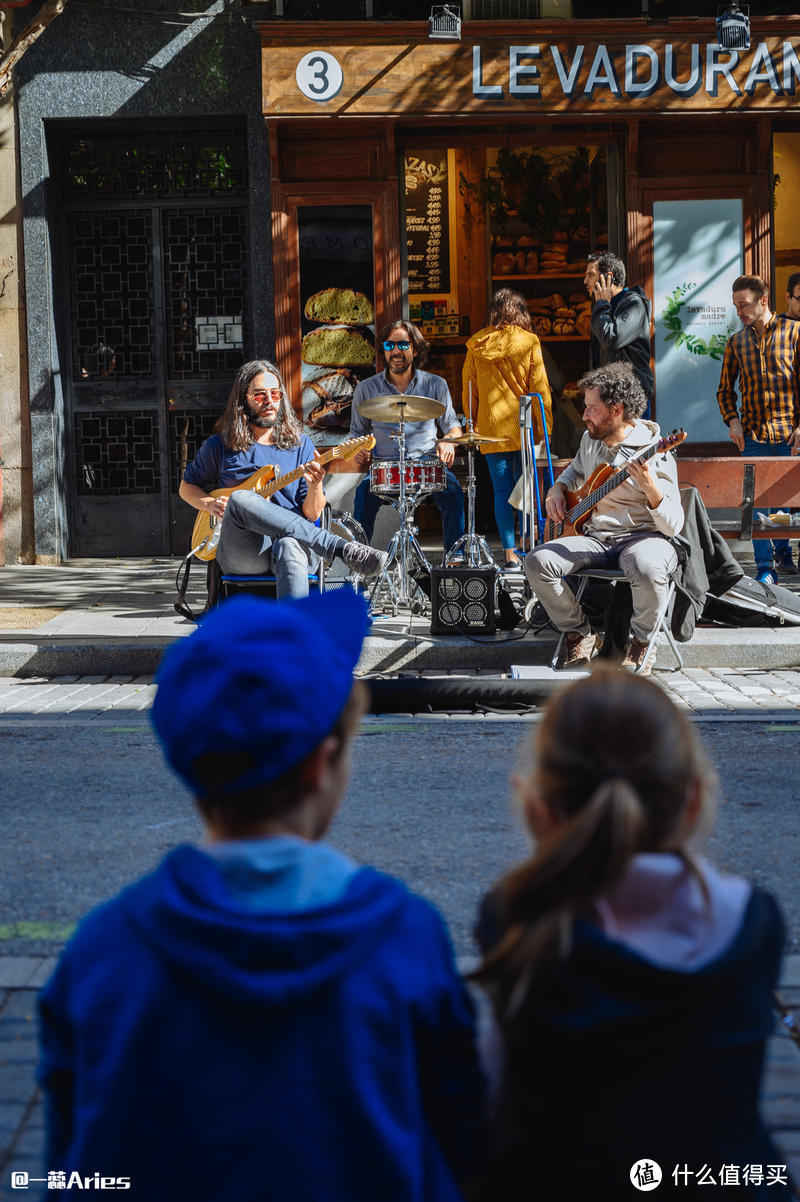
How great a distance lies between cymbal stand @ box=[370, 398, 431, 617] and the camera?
9836mm

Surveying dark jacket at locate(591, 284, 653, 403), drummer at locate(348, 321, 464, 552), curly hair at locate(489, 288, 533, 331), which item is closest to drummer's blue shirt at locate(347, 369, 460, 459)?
drummer at locate(348, 321, 464, 552)

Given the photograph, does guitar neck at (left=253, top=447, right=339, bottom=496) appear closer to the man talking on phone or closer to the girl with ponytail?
the man talking on phone

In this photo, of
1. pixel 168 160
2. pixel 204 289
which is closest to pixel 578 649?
pixel 204 289

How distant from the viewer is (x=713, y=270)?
495 inches

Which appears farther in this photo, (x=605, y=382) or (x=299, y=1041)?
(x=605, y=382)

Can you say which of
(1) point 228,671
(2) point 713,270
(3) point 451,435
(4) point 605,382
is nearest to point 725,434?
(2) point 713,270

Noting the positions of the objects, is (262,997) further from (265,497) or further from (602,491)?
(265,497)

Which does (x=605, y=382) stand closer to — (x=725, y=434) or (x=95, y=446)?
(x=725, y=434)

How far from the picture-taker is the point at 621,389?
7707 mm

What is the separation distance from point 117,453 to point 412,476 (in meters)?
4.20

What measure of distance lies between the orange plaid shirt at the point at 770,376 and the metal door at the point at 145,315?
454cm

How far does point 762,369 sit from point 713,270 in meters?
2.24

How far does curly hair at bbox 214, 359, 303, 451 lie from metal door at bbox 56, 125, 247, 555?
14.9ft

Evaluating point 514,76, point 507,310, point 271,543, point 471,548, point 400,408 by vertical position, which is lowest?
point 471,548
